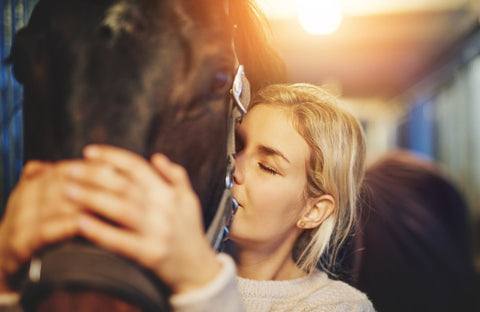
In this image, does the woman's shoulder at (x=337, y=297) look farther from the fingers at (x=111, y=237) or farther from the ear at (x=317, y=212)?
the fingers at (x=111, y=237)

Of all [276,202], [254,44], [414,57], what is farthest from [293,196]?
[414,57]

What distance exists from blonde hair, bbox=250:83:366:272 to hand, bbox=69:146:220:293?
0.46 metres

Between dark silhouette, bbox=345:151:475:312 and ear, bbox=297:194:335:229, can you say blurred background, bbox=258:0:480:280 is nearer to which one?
dark silhouette, bbox=345:151:475:312

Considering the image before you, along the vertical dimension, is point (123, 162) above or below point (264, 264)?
above

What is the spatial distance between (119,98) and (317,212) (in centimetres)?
56

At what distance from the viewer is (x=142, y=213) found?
37 centimetres

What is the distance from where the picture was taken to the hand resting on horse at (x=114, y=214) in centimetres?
36

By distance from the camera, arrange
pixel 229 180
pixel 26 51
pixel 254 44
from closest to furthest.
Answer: pixel 26 51 → pixel 229 180 → pixel 254 44

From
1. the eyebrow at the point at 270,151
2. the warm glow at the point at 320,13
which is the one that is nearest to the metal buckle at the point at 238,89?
the eyebrow at the point at 270,151

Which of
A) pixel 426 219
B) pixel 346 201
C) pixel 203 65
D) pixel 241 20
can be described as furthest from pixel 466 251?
pixel 203 65

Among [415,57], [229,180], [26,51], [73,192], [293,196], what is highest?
[26,51]

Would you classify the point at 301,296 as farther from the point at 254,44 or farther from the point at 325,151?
the point at 254,44

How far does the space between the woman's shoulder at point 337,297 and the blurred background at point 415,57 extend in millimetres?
1710

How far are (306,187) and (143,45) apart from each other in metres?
0.51
